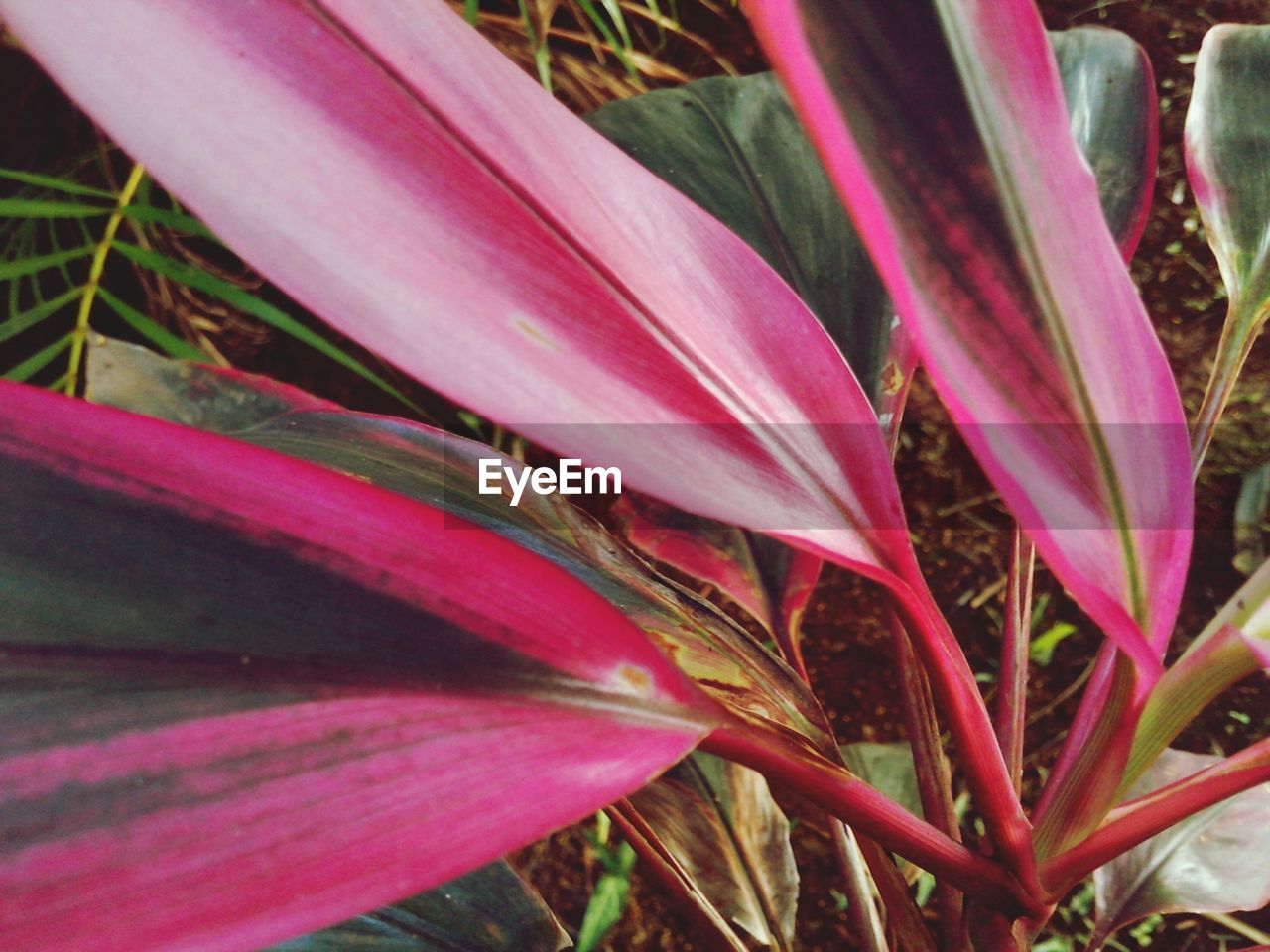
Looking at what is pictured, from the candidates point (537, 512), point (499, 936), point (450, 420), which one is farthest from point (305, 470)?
point (450, 420)

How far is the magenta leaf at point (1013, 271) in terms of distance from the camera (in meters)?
0.29

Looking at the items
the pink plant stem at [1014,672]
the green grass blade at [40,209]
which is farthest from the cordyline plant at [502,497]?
the green grass blade at [40,209]

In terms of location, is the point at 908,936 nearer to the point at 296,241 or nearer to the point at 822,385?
the point at 822,385

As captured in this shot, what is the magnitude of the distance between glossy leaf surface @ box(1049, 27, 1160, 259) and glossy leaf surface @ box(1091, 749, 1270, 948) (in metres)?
0.35

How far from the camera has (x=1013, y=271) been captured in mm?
305

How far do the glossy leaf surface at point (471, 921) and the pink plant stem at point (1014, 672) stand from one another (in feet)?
0.89

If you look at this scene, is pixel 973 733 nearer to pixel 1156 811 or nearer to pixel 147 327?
pixel 1156 811

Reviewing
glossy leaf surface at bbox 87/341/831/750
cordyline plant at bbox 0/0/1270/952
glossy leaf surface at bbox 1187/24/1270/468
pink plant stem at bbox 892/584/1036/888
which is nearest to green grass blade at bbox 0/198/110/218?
glossy leaf surface at bbox 87/341/831/750

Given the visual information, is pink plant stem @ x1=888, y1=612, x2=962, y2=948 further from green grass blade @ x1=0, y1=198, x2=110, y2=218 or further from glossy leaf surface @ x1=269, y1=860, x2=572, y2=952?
green grass blade @ x1=0, y1=198, x2=110, y2=218

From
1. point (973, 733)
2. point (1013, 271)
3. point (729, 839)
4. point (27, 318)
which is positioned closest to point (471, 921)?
point (729, 839)

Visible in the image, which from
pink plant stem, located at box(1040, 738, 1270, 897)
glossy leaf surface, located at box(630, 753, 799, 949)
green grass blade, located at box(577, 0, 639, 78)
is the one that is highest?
green grass blade, located at box(577, 0, 639, 78)

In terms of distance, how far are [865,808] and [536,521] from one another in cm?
19

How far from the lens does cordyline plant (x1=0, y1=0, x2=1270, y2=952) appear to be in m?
0.21

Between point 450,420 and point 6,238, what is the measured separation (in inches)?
20.2
